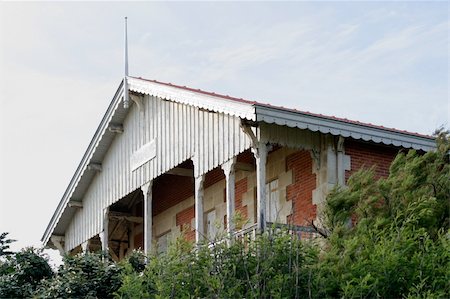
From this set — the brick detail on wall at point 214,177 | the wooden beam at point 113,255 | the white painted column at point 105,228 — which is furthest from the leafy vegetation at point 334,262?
the wooden beam at point 113,255

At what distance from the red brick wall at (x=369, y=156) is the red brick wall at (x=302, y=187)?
79 cm

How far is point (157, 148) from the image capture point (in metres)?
24.6

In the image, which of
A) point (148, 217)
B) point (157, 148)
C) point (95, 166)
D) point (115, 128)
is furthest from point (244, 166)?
point (95, 166)

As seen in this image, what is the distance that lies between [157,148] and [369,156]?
4.97 meters

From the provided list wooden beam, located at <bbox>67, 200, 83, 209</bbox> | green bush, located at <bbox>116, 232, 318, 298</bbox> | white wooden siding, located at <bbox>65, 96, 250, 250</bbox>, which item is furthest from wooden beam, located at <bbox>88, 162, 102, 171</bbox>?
green bush, located at <bbox>116, 232, 318, 298</bbox>

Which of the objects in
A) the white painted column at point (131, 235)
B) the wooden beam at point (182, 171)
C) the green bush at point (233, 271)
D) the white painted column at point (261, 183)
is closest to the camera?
the green bush at point (233, 271)

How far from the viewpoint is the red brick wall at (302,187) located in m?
21.8

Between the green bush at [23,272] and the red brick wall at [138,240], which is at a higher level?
the red brick wall at [138,240]

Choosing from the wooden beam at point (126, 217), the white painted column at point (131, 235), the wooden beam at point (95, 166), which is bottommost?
the white painted column at point (131, 235)

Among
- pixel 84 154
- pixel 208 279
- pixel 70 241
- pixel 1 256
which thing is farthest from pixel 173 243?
pixel 70 241

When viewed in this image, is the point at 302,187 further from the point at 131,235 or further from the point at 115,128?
the point at 131,235

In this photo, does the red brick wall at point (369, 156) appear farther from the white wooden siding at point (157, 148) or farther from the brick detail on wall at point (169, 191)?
the brick detail on wall at point (169, 191)

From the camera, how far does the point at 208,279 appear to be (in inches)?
598

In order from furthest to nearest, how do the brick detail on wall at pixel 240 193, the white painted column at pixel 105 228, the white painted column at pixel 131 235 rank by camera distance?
the white painted column at pixel 131 235 < the white painted column at pixel 105 228 < the brick detail on wall at pixel 240 193
